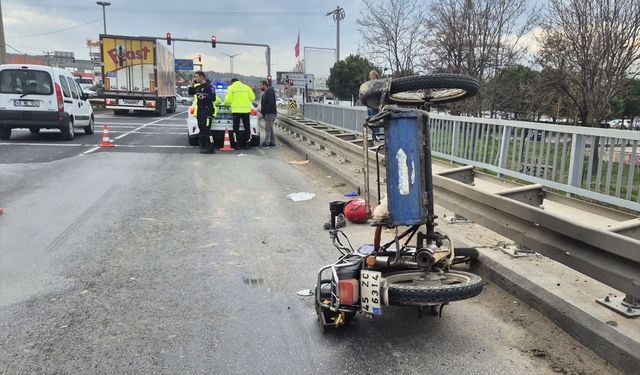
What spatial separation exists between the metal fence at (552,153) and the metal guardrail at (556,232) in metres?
0.81

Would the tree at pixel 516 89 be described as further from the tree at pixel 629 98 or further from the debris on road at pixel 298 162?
the debris on road at pixel 298 162

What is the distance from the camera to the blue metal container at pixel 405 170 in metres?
3.12

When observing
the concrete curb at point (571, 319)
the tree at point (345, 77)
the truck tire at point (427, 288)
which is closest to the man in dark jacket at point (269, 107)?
the concrete curb at point (571, 319)

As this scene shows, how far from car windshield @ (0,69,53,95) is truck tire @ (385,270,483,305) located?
544 inches

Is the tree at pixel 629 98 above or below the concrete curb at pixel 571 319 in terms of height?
above

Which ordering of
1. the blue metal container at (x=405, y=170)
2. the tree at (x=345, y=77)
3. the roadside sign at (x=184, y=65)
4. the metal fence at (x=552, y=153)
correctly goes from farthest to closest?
the roadside sign at (x=184, y=65), the tree at (x=345, y=77), the metal fence at (x=552, y=153), the blue metal container at (x=405, y=170)

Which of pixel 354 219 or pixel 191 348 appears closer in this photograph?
pixel 191 348

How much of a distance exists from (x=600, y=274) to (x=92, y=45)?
119678 millimetres

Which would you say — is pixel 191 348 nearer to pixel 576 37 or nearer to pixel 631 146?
pixel 631 146

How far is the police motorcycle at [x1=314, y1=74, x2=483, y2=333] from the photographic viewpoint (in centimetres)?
310

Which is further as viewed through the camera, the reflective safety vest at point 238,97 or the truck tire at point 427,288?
the reflective safety vest at point 238,97

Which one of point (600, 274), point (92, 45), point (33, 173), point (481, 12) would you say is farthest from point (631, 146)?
point (92, 45)

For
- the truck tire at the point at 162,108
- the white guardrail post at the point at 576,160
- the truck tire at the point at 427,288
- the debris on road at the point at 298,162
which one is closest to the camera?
the truck tire at the point at 427,288

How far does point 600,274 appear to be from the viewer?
3107 millimetres
